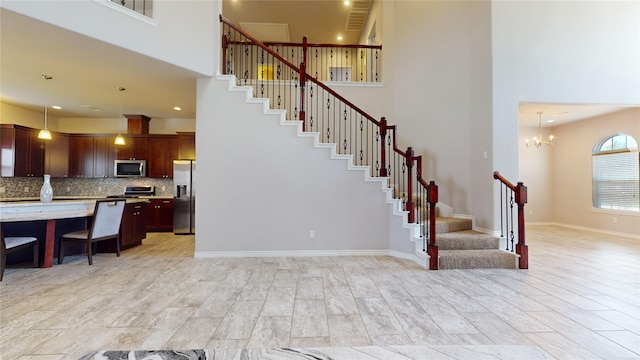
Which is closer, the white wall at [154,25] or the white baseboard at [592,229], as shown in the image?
the white wall at [154,25]

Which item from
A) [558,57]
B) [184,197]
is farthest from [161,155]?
[558,57]

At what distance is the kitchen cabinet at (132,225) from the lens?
5165mm

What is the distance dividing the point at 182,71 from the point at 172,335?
12.6 feet

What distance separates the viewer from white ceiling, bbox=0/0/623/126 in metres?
3.62

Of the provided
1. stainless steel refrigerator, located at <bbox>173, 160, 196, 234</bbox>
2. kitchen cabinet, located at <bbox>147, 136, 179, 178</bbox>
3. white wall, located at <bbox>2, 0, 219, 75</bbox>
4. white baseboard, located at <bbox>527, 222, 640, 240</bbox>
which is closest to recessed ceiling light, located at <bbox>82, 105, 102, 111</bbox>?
kitchen cabinet, located at <bbox>147, 136, 179, 178</bbox>

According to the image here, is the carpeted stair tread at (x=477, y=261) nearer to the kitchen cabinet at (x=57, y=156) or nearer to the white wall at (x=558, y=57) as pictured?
the white wall at (x=558, y=57)

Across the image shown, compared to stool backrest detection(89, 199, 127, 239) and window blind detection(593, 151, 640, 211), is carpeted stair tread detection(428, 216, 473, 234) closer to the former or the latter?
window blind detection(593, 151, 640, 211)

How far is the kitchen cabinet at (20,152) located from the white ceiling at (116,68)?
2.25 feet

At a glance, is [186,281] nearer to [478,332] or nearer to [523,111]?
[478,332]

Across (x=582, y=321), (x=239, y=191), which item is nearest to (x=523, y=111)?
(x=582, y=321)

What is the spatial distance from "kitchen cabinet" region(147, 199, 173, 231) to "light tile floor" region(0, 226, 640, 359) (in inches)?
105

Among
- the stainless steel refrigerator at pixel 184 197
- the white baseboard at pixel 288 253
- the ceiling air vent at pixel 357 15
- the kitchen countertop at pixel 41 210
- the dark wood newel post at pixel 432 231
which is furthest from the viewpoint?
the ceiling air vent at pixel 357 15

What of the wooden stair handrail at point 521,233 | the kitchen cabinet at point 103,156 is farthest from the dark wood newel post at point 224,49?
the wooden stair handrail at point 521,233

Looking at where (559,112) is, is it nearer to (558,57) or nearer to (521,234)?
(558,57)
